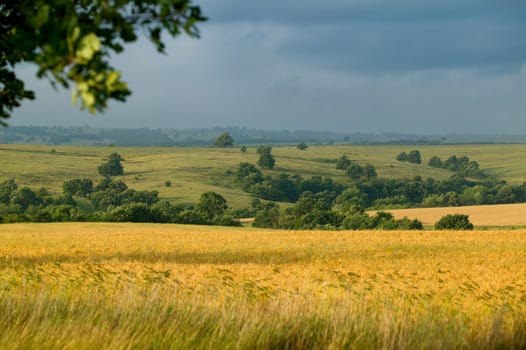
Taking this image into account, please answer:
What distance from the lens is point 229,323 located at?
9.59m

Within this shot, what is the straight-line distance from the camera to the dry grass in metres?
94.4

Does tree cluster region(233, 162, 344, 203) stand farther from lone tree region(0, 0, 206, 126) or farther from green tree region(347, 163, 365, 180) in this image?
lone tree region(0, 0, 206, 126)

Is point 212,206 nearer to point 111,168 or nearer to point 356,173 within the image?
point 111,168

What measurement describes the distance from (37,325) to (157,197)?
13410cm

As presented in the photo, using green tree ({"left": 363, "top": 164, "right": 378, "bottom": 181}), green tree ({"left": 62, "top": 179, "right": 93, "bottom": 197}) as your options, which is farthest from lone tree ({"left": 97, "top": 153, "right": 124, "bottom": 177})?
green tree ({"left": 363, "top": 164, "right": 378, "bottom": 181})

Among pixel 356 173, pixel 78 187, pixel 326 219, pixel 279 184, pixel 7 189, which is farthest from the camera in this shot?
pixel 356 173

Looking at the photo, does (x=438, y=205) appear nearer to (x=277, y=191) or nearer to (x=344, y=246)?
(x=277, y=191)

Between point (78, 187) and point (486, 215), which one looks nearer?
point (486, 215)

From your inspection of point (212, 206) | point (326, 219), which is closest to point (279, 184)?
point (212, 206)

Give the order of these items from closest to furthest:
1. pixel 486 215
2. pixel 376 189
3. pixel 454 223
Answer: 1. pixel 454 223
2. pixel 486 215
3. pixel 376 189

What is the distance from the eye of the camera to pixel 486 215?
105562 mm

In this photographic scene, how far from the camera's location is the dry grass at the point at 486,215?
310 feet

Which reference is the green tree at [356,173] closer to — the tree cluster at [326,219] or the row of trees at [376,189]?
the row of trees at [376,189]

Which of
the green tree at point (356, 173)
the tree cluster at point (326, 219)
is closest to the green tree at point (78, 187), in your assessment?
the tree cluster at point (326, 219)
